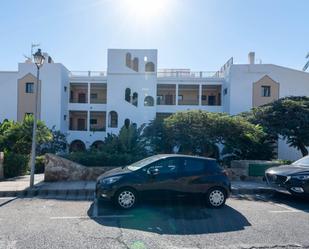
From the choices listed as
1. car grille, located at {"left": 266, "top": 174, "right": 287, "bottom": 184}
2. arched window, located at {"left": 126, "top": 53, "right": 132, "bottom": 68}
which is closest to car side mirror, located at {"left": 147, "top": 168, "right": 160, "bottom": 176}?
car grille, located at {"left": 266, "top": 174, "right": 287, "bottom": 184}

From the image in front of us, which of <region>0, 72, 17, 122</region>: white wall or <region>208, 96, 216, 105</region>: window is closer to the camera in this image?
<region>0, 72, 17, 122</region>: white wall

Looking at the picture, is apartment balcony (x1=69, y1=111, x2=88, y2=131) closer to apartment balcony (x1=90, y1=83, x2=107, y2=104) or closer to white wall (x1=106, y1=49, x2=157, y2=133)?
apartment balcony (x1=90, y1=83, x2=107, y2=104)

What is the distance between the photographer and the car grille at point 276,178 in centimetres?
966

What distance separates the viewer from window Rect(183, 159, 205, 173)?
8812 millimetres

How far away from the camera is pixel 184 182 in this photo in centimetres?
864

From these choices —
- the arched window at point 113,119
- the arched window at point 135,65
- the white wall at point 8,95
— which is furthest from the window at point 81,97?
the arched window at point 135,65

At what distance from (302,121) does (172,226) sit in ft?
62.2

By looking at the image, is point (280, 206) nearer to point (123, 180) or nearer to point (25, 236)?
point (123, 180)

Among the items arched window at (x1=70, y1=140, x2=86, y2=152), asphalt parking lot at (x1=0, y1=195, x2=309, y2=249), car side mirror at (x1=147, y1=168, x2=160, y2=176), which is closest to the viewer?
asphalt parking lot at (x1=0, y1=195, x2=309, y2=249)

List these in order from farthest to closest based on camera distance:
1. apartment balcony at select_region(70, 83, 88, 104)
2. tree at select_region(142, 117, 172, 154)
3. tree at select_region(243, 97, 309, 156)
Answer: apartment balcony at select_region(70, 83, 88, 104) → tree at select_region(243, 97, 309, 156) → tree at select_region(142, 117, 172, 154)

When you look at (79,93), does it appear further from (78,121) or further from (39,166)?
A: (39,166)

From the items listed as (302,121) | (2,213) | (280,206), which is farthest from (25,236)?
(302,121)

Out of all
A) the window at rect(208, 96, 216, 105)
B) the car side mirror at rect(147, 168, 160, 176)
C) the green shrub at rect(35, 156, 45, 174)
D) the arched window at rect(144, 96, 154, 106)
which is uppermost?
the window at rect(208, 96, 216, 105)

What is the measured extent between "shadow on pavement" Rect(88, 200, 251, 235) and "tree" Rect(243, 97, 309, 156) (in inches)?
601
